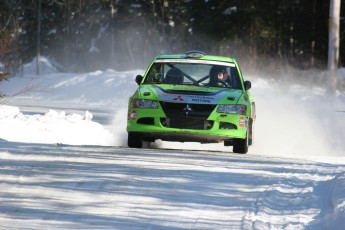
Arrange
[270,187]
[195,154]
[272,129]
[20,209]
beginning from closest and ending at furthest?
[20,209] < [270,187] < [195,154] < [272,129]

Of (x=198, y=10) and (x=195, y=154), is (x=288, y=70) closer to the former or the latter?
(x=198, y=10)

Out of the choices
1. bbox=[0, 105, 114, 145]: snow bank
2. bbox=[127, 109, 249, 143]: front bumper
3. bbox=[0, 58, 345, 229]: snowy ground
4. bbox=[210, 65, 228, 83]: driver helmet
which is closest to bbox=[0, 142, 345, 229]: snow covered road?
bbox=[0, 58, 345, 229]: snowy ground

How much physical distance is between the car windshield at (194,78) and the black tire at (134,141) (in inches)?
44.5

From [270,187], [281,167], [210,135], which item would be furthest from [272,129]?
[270,187]

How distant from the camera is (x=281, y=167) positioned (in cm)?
1147

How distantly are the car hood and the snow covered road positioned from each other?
96 centimetres

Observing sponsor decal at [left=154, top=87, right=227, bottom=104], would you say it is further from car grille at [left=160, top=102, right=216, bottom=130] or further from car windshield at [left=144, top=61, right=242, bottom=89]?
car windshield at [left=144, top=61, right=242, bottom=89]

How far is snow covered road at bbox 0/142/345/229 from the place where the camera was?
25.2 feet

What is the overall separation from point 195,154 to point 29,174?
3.28 metres

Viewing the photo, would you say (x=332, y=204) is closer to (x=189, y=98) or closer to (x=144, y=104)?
(x=189, y=98)

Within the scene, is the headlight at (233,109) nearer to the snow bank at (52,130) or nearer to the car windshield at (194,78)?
the car windshield at (194,78)

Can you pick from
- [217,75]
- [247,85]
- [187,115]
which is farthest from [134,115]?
[247,85]

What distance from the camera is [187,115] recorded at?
12.9m

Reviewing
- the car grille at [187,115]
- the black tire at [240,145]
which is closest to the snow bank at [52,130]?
the car grille at [187,115]
